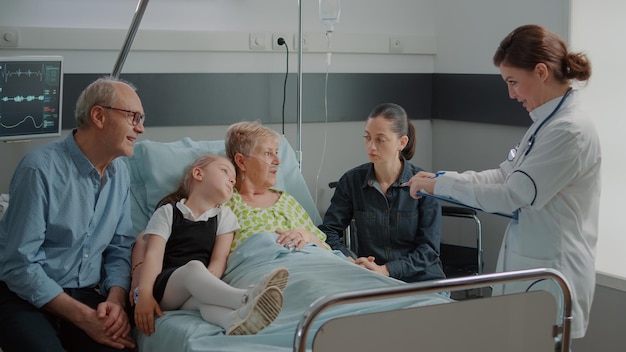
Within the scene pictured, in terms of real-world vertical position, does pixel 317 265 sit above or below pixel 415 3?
below

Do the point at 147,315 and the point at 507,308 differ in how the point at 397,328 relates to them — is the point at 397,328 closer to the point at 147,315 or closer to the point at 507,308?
the point at 507,308

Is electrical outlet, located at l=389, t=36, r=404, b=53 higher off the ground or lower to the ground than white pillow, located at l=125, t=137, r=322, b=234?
higher

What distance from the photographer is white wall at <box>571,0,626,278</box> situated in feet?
13.2

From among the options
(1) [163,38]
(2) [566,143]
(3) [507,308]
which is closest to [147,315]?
(3) [507,308]

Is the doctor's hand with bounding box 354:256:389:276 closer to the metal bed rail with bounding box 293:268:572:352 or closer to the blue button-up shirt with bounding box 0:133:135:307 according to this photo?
the blue button-up shirt with bounding box 0:133:135:307

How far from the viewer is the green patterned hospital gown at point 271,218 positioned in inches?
132

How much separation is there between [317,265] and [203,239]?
0.47m

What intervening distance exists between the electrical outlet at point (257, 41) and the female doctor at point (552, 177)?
182 centimetres

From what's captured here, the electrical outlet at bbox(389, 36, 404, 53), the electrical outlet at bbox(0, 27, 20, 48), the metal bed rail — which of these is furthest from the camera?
the electrical outlet at bbox(389, 36, 404, 53)

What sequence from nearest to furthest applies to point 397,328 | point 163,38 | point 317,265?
point 397,328 → point 317,265 → point 163,38

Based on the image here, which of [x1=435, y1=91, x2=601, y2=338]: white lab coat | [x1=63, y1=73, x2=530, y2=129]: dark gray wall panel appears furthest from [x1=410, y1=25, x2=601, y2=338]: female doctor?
[x1=63, y1=73, x2=530, y2=129]: dark gray wall panel

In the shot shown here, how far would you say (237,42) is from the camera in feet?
14.6

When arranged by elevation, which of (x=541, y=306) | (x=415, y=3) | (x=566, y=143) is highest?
(x=415, y=3)

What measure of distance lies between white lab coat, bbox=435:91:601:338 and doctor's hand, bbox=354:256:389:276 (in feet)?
1.87
